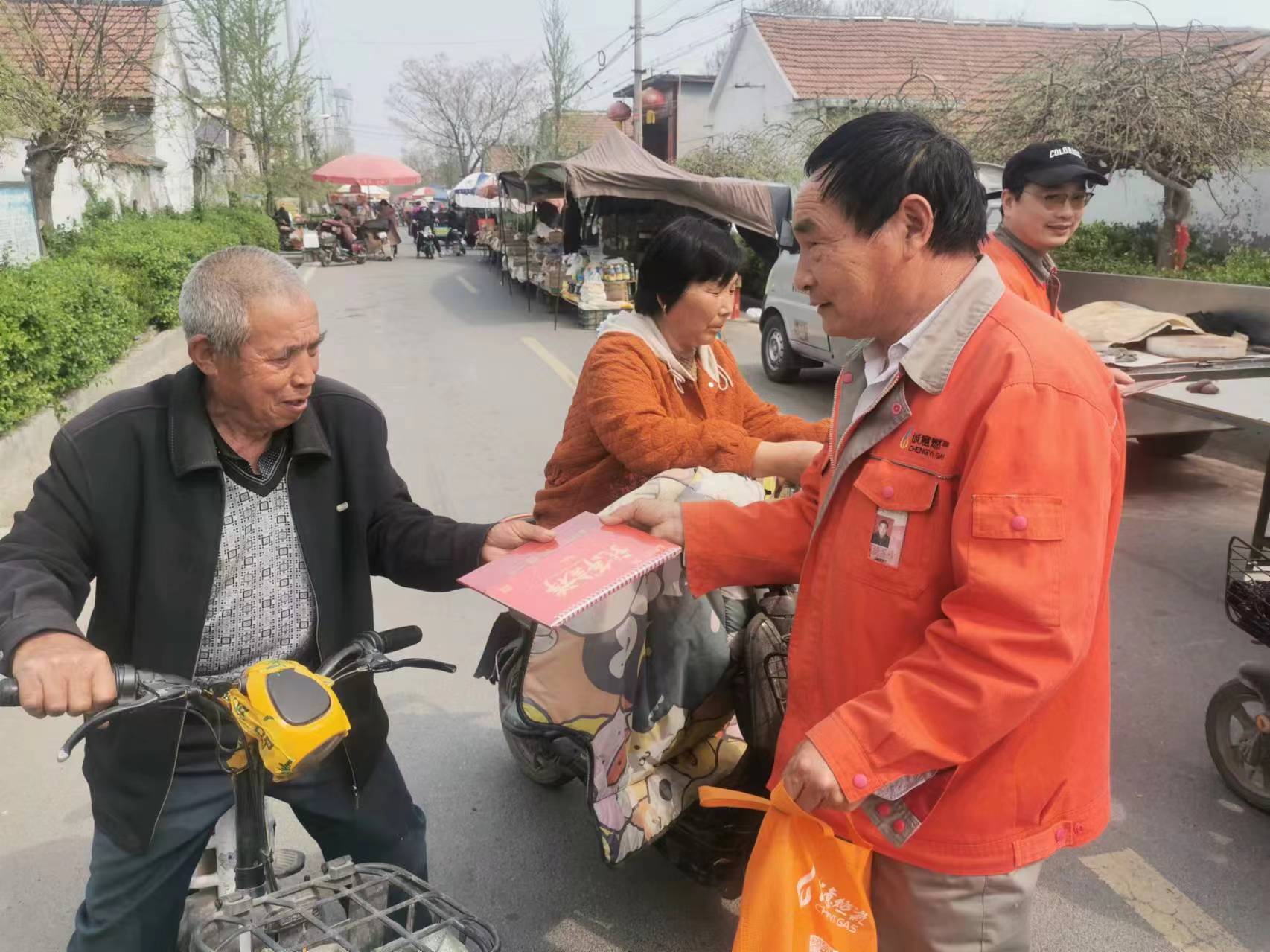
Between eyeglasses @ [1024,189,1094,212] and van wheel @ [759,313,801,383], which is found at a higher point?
eyeglasses @ [1024,189,1094,212]

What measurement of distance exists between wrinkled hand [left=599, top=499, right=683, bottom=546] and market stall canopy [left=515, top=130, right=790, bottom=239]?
11.3 metres

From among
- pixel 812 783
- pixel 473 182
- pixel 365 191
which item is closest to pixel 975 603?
pixel 812 783

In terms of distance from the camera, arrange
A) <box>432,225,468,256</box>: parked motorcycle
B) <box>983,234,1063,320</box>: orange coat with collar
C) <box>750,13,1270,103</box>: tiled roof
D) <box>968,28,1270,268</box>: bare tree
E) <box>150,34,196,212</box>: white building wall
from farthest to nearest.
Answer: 1. <box>432,225,468,256</box>: parked motorcycle
2. <box>150,34,196,212</box>: white building wall
3. <box>750,13,1270,103</box>: tiled roof
4. <box>968,28,1270,268</box>: bare tree
5. <box>983,234,1063,320</box>: orange coat with collar

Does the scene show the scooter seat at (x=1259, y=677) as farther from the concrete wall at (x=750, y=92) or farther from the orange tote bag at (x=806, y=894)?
the concrete wall at (x=750, y=92)

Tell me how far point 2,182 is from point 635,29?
17312 mm

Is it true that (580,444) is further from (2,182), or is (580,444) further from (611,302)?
(611,302)

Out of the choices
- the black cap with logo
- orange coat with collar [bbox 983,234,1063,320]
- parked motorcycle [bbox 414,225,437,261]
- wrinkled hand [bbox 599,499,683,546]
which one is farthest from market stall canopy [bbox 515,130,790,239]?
parked motorcycle [bbox 414,225,437,261]

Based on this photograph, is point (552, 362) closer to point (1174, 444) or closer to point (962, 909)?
point (1174, 444)

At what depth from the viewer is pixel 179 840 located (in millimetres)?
1855

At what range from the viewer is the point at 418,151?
76.4 meters

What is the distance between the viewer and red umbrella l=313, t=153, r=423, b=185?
2805 cm

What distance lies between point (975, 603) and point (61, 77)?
44.6ft

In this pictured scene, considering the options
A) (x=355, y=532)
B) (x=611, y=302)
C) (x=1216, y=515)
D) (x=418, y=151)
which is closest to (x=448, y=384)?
(x=611, y=302)

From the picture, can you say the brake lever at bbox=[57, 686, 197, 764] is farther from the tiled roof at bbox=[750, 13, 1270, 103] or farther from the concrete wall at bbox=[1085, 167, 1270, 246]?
the tiled roof at bbox=[750, 13, 1270, 103]
